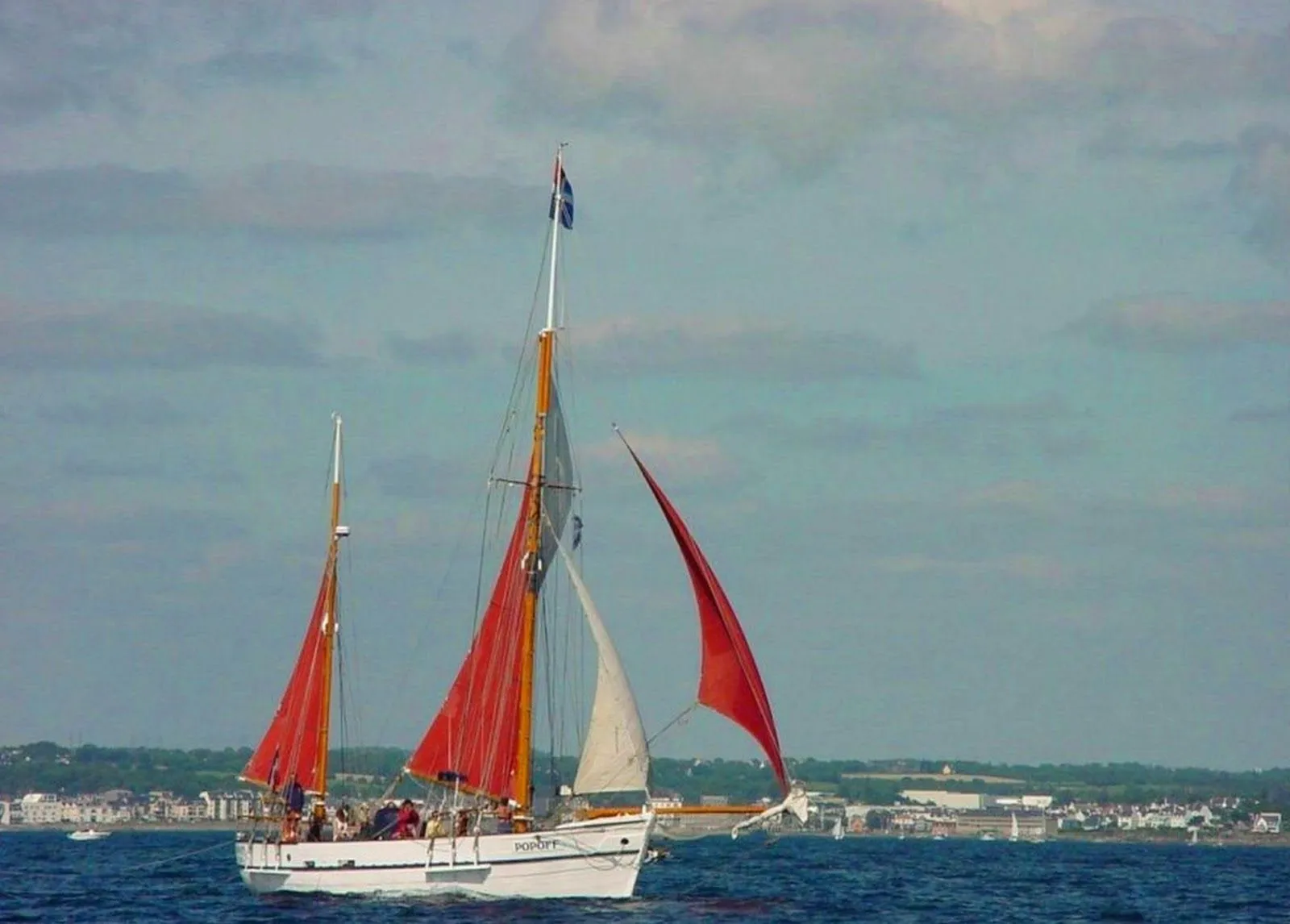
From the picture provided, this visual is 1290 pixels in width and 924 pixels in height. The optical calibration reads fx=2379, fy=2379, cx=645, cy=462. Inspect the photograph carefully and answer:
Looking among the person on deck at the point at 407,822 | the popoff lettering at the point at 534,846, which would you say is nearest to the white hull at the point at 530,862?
the popoff lettering at the point at 534,846

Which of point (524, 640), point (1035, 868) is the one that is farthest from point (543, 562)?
point (1035, 868)

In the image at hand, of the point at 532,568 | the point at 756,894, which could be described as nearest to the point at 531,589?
the point at 532,568

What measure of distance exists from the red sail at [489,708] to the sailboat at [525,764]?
5 cm

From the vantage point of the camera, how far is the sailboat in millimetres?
65500

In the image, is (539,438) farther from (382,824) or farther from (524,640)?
(382,824)

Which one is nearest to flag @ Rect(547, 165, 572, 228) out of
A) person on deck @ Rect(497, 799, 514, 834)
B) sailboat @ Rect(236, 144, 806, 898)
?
sailboat @ Rect(236, 144, 806, 898)

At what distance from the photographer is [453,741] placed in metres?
70.2

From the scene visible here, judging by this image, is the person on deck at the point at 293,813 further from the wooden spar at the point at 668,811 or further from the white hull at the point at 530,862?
the wooden spar at the point at 668,811

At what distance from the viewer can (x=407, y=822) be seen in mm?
69375

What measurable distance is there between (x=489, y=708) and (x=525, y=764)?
2.06 meters

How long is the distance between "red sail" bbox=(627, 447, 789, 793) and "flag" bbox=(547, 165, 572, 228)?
10.8 meters

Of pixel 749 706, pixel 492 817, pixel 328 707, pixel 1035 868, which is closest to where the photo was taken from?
pixel 749 706

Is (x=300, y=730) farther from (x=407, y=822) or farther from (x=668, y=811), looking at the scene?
(x=668, y=811)

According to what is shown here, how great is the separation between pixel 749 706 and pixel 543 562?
9.08 metres
